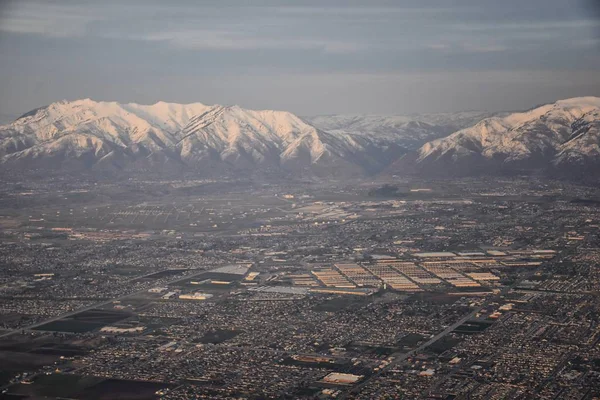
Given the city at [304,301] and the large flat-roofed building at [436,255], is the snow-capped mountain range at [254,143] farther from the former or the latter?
the large flat-roofed building at [436,255]

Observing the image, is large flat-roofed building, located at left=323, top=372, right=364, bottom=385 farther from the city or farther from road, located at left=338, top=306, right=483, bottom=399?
road, located at left=338, top=306, right=483, bottom=399

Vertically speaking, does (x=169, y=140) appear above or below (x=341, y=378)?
above

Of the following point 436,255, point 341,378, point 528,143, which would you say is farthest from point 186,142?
point 341,378

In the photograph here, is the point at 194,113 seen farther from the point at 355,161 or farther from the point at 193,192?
the point at 193,192

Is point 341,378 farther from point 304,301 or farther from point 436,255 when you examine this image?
point 436,255

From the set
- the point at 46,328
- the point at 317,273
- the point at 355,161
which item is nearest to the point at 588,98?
the point at 355,161

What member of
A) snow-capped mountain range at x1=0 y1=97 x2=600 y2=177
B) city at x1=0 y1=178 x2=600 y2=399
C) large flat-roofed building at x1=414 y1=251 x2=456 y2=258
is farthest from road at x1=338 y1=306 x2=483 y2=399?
snow-capped mountain range at x1=0 y1=97 x2=600 y2=177
